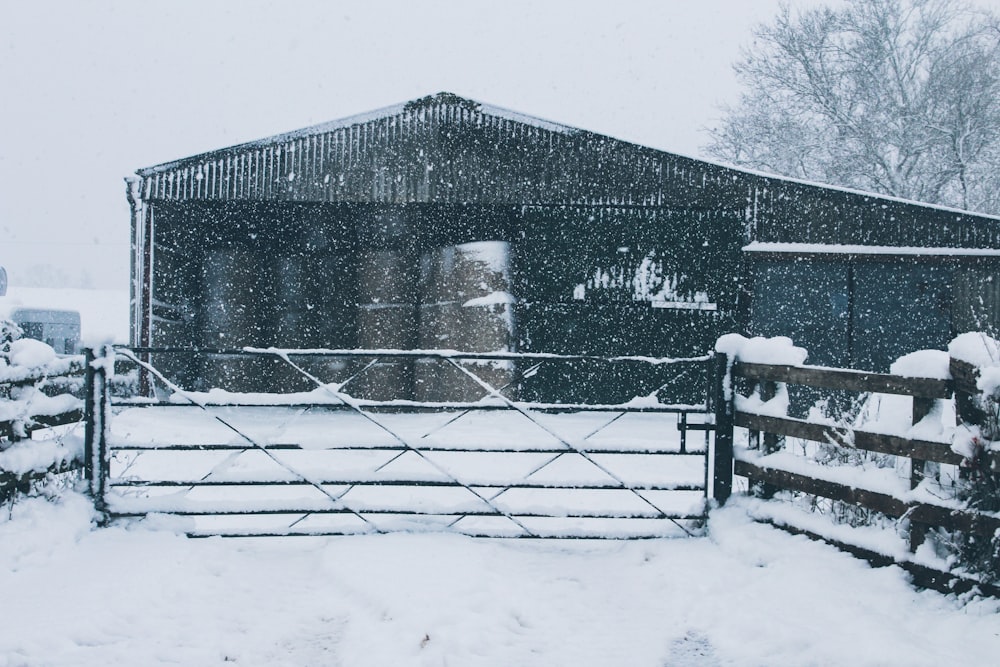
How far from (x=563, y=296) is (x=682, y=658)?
9.43 metres

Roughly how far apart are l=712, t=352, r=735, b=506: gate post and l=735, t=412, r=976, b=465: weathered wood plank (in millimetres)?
109

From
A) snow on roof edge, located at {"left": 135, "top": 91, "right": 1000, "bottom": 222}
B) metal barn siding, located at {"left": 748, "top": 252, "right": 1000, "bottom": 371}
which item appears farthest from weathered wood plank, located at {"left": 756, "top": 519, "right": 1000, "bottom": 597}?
snow on roof edge, located at {"left": 135, "top": 91, "right": 1000, "bottom": 222}

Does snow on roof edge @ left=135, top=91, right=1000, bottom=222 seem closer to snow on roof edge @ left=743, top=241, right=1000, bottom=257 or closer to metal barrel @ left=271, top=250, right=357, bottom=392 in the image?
snow on roof edge @ left=743, top=241, right=1000, bottom=257

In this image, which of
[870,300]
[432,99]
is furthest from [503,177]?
[870,300]

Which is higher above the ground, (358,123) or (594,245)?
(358,123)

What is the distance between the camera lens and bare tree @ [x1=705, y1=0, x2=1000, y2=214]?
2423 centimetres

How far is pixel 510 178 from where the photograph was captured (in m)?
12.6

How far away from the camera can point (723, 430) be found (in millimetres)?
5699

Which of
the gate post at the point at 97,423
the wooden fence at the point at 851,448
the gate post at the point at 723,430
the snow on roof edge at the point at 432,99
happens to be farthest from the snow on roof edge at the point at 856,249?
the gate post at the point at 97,423

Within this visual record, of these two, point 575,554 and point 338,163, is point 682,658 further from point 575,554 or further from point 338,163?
point 338,163

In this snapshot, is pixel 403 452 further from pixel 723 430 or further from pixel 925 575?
pixel 925 575

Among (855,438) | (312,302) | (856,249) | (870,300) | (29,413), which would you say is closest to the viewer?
(855,438)

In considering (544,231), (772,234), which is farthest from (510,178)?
(772,234)

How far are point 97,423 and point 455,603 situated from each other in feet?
10.7
